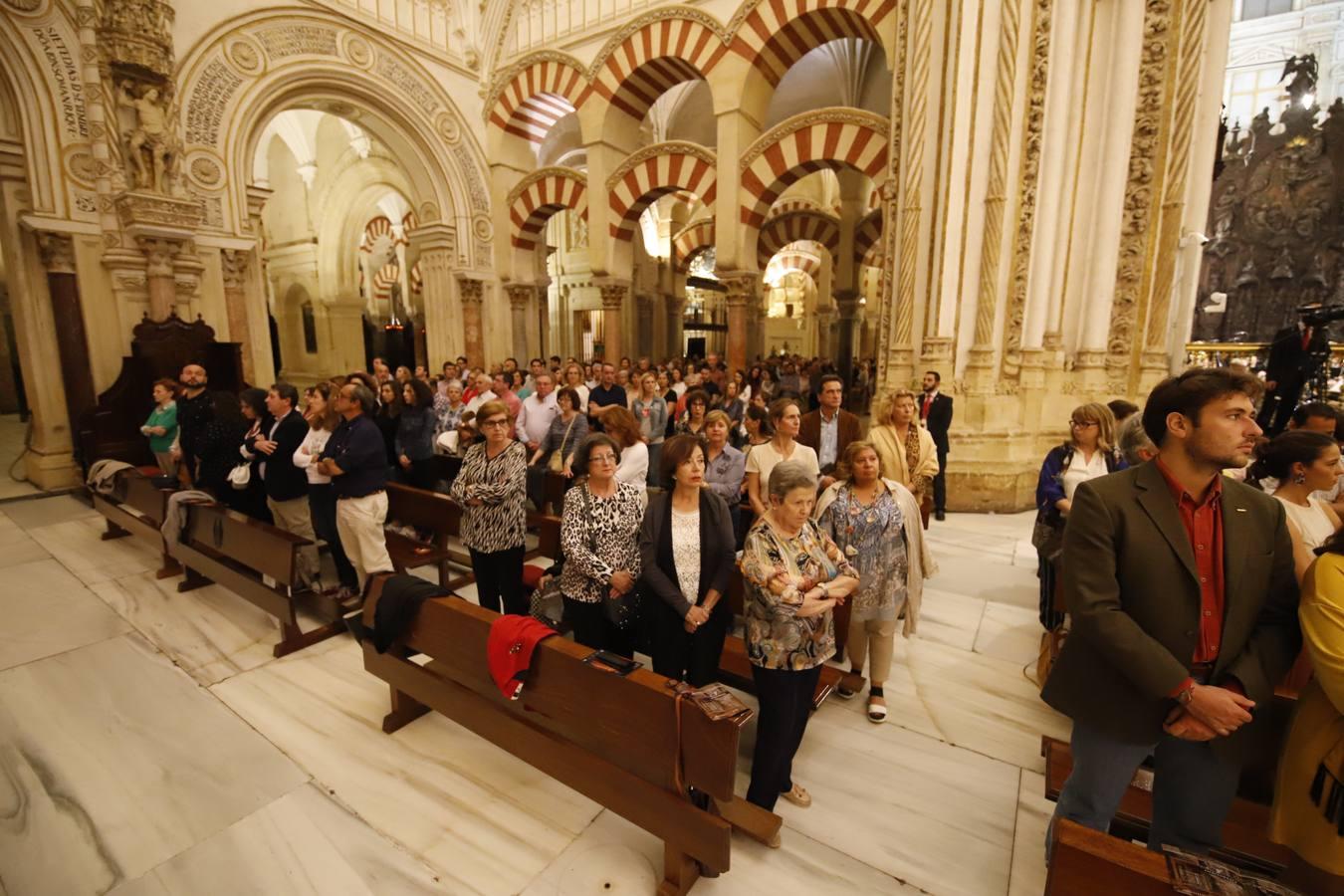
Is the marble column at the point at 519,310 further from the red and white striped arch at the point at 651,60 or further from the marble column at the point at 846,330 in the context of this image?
the marble column at the point at 846,330

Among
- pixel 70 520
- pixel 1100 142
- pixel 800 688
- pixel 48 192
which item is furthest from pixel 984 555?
pixel 48 192

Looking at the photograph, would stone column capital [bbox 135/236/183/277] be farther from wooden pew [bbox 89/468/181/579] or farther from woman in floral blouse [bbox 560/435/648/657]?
woman in floral blouse [bbox 560/435/648/657]

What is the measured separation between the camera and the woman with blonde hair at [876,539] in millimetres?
2441

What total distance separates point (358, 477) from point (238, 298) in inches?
243

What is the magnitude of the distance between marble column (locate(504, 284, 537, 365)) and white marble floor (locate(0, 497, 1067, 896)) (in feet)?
26.5

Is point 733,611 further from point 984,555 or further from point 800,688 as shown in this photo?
point 984,555

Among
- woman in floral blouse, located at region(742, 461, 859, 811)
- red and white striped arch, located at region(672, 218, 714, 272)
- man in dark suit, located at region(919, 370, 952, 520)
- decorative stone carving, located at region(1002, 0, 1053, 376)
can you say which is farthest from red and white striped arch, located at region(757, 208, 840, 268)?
woman in floral blouse, located at region(742, 461, 859, 811)

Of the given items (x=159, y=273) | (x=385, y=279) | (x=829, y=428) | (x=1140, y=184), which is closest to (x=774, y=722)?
(x=829, y=428)

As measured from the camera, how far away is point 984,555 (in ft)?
15.1

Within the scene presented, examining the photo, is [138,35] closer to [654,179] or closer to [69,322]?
[69,322]

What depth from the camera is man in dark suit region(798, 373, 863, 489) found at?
12.7 feet

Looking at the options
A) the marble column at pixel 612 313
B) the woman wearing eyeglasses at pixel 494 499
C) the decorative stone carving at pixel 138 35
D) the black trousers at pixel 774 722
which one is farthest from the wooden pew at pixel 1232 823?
the decorative stone carving at pixel 138 35

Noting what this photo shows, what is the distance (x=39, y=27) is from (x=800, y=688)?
30.9ft

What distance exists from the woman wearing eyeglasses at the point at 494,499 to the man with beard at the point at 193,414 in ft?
9.10
